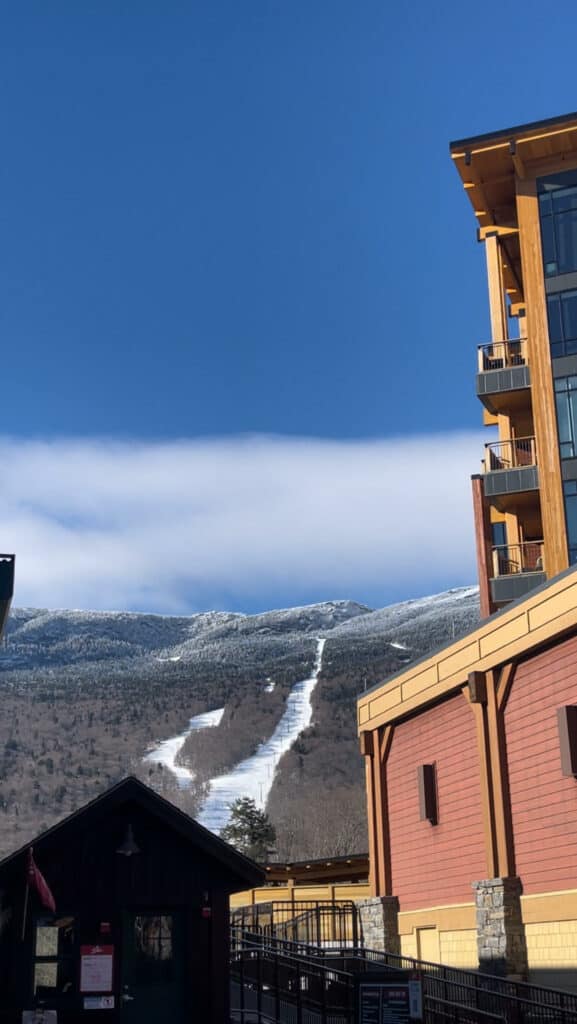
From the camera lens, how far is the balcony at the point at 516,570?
40344 millimetres

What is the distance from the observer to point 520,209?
42.9 metres

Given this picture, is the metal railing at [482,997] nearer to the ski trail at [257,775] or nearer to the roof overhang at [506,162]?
the roof overhang at [506,162]

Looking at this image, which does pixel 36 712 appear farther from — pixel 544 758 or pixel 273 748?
pixel 544 758

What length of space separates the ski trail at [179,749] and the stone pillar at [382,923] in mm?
121831

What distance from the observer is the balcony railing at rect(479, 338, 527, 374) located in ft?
143

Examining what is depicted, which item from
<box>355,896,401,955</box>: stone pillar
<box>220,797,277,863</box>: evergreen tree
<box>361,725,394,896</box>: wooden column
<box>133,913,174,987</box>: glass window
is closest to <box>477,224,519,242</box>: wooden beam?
<box>361,725,394,896</box>: wooden column

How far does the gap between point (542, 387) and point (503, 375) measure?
2.11 meters

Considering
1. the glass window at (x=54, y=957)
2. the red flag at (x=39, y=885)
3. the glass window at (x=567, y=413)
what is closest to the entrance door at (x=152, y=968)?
the glass window at (x=54, y=957)

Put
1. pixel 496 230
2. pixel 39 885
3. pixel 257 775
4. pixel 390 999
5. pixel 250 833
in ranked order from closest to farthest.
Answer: pixel 390 999, pixel 39 885, pixel 496 230, pixel 250 833, pixel 257 775

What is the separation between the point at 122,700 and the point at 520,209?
158564 mm

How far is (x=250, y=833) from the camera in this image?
8488 cm

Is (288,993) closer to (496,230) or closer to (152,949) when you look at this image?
(152,949)

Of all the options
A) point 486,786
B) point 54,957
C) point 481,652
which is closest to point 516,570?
point 481,652

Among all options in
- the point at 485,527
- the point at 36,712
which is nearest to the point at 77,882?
the point at 485,527
